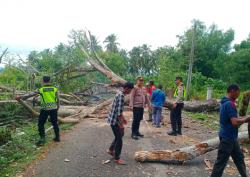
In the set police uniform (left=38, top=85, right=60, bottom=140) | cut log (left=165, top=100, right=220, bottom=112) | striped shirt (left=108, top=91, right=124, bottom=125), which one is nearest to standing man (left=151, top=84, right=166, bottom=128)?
police uniform (left=38, top=85, right=60, bottom=140)

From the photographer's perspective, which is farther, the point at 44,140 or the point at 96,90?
the point at 96,90

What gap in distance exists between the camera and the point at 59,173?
Result: 708cm

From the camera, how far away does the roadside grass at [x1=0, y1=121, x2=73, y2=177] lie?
24.4 feet

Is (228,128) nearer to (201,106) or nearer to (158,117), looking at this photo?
(158,117)

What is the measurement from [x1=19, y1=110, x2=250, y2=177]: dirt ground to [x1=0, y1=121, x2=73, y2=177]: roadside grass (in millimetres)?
285

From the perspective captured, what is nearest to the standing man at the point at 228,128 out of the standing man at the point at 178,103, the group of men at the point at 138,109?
the group of men at the point at 138,109

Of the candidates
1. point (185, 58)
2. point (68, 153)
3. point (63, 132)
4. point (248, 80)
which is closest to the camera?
point (68, 153)

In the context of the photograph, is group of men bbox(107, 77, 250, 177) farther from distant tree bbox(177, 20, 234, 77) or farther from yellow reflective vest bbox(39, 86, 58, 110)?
distant tree bbox(177, 20, 234, 77)

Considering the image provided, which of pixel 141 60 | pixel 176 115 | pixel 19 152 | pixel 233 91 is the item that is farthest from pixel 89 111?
pixel 141 60

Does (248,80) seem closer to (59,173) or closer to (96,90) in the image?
(96,90)

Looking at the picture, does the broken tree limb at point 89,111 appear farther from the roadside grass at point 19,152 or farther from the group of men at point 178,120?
the roadside grass at point 19,152

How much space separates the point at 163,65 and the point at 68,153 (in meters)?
23.5

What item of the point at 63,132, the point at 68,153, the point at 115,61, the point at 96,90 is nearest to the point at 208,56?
the point at 115,61

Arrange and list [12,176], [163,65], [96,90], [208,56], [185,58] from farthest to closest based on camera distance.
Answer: [208,56] < [185,58] < [163,65] < [96,90] < [12,176]
